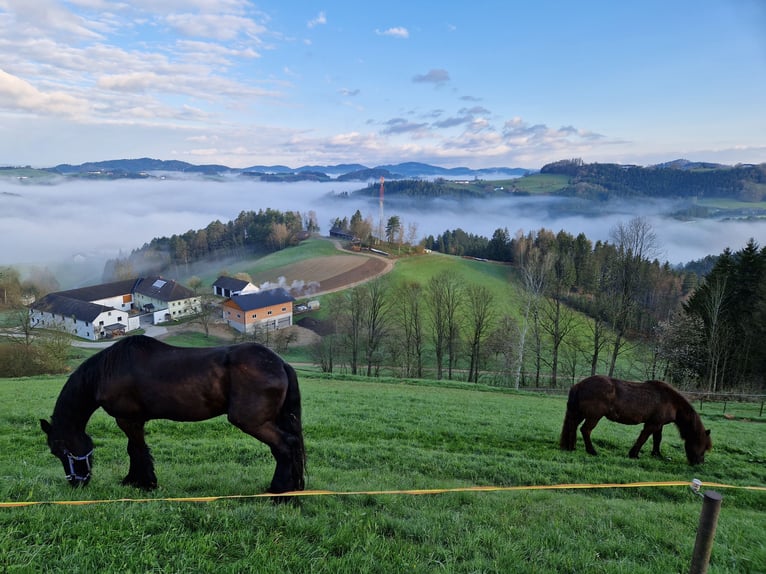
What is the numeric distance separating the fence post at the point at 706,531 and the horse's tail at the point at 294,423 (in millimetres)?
4605

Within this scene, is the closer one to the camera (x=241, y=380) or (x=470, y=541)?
(x=470, y=541)

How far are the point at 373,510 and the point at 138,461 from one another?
361 cm

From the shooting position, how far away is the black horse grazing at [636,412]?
33.2 feet

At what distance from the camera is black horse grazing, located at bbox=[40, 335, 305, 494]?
568 cm

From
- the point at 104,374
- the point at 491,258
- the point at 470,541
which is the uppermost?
the point at 104,374

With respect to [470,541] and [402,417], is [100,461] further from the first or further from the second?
[402,417]

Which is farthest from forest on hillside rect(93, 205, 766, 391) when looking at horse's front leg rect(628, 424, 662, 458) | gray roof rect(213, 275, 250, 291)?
gray roof rect(213, 275, 250, 291)

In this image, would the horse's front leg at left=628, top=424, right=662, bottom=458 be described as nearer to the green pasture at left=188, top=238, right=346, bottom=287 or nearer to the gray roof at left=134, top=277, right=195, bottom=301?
the gray roof at left=134, top=277, right=195, bottom=301

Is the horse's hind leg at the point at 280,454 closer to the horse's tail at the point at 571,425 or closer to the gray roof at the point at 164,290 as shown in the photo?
the horse's tail at the point at 571,425

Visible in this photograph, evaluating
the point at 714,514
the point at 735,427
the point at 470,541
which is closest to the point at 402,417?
the point at 470,541

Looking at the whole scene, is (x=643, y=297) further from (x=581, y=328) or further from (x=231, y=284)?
(x=231, y=284)

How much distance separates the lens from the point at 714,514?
10.8 feet

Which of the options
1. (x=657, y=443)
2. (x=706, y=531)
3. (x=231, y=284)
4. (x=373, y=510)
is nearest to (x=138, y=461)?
(x=373, y=510)

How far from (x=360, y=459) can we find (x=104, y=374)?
199 inches
